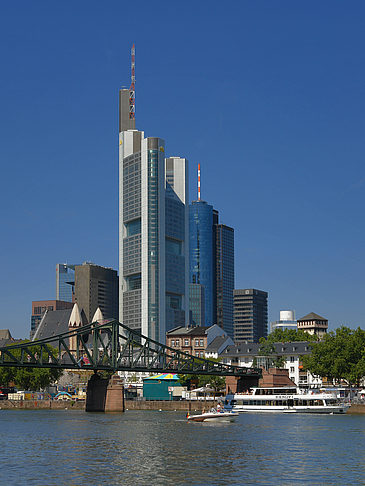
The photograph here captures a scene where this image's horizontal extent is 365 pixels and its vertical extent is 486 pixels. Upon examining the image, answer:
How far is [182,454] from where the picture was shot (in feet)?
219

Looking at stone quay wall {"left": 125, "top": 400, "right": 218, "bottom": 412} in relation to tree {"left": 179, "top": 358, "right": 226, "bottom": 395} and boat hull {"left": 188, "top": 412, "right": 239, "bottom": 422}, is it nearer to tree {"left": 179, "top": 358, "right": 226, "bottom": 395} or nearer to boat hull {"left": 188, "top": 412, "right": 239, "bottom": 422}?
tree {"left": 179, "top": 358, "right": 226, "bottom": 395}

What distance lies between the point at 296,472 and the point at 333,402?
8422 cm

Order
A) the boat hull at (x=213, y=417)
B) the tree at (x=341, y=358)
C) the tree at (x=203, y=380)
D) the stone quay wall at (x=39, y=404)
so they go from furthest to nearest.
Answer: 1. the tree at (x=203, y=380)
2. the stone quay wall at (x=39, y=404)
3. the tree at (x=341, y=358)
4. the boat hull at (x=213, y=417)

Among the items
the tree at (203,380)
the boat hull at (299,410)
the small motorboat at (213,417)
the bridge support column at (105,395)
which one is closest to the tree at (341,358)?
the boat hull at (299,410)

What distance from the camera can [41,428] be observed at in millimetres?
99500

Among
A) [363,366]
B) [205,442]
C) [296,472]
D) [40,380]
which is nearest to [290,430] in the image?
[205,442]

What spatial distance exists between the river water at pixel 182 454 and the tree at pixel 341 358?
54875 millimetres

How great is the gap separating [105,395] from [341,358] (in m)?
47.8

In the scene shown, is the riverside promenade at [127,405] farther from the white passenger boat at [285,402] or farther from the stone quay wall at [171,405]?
the white passenger boat at [285,402]

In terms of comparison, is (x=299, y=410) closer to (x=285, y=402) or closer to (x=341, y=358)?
(x=285, y=402)

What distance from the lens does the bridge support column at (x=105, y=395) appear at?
465ft

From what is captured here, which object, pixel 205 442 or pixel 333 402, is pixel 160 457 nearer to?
pixel 205 442

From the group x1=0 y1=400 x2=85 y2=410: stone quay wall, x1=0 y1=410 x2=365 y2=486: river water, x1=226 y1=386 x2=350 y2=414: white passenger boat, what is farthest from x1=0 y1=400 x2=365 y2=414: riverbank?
x1=0 y1=410 x2=365 y2=486: river water

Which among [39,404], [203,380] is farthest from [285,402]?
[39,404]
